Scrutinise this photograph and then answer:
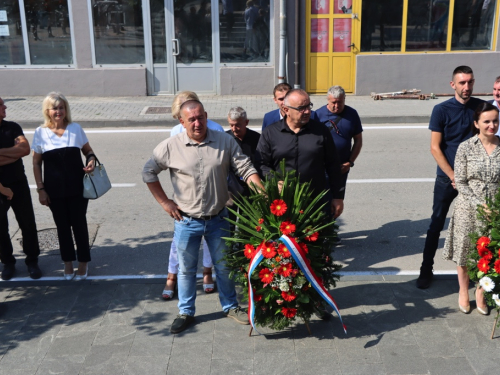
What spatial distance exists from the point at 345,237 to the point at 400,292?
1634 mm

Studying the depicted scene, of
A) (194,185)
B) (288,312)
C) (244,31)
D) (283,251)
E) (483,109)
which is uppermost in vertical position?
(244,31)

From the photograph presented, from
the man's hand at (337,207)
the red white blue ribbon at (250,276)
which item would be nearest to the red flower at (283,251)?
the red white blue ribbon at (250,276)

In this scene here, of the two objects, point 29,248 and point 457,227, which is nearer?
point 457,227

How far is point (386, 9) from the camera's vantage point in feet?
51.2

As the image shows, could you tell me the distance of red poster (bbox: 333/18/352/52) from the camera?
15.6 m

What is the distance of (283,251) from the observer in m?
4.64

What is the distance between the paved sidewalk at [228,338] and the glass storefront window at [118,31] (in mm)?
11100

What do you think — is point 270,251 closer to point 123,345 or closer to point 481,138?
point 123,345

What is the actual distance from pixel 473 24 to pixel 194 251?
13.2 metres

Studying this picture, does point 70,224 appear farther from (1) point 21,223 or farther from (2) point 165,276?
(2) point 165,276

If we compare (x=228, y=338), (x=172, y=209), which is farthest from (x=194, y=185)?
(x=228, y=338)

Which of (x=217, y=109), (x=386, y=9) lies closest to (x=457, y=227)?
(x=217, y=109)

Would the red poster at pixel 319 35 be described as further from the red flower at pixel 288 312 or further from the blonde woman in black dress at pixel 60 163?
the red flower at pixel 288 312

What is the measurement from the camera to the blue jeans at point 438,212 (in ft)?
18.6
